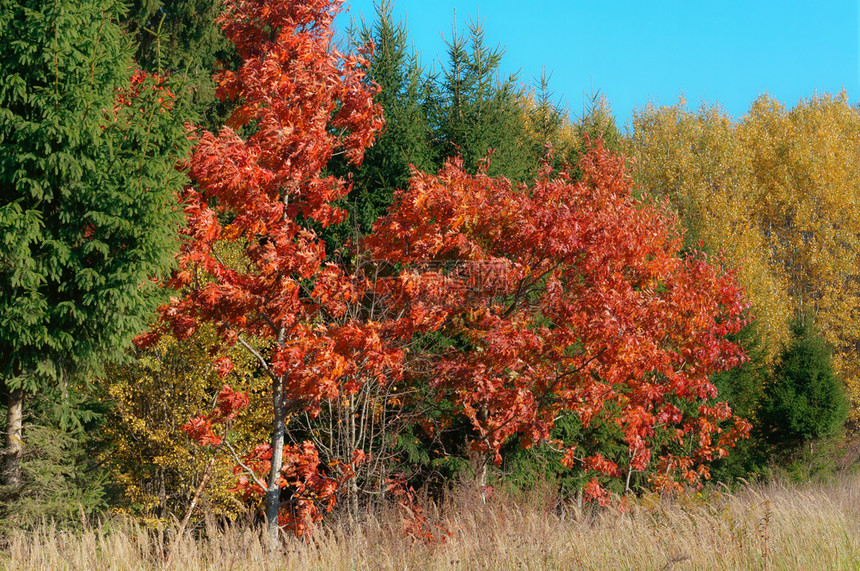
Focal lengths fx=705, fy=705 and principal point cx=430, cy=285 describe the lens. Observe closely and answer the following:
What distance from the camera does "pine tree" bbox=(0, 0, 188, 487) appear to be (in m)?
9.27

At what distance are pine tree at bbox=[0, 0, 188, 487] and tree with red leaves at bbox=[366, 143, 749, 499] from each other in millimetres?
3173

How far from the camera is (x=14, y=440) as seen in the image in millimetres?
10789

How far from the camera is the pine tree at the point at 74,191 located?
9.27 metres

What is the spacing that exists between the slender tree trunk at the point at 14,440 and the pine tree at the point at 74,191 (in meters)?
0.82

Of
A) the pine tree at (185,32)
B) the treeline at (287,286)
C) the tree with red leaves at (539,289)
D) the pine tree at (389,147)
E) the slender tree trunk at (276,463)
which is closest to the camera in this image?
the treeline at (287,286)

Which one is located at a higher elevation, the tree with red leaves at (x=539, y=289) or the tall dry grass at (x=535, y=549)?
the tree with red leaves at (x=539, y=289)

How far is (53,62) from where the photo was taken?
9.51m

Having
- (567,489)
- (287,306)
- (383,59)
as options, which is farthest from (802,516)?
(383,59)

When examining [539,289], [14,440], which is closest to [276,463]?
[14,440]

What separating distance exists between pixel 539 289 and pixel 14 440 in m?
8.64

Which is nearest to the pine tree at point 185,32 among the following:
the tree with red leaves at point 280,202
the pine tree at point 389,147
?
the pine tree at point 389,147

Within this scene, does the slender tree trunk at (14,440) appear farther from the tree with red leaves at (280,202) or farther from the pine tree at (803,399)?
the pine tree at (803,399)

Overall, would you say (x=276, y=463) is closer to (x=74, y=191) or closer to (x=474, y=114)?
(x=74, y=191)

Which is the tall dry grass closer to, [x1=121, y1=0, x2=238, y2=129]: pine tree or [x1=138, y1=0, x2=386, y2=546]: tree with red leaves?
[x1=138, y1=0, x2=386, y2=546]: tree with red leaves
